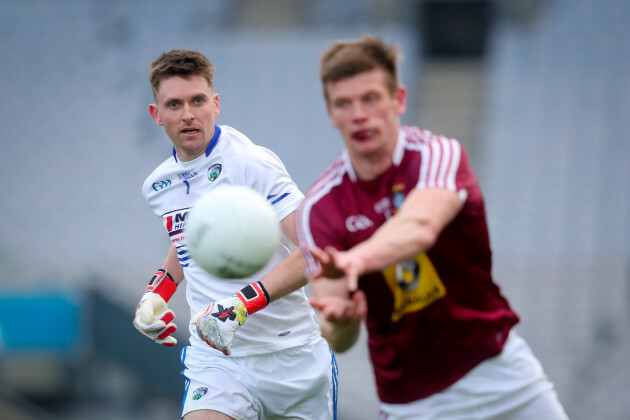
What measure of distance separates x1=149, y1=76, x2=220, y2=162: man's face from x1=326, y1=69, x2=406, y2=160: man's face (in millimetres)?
1593

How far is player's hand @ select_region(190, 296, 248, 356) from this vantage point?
4.27 m

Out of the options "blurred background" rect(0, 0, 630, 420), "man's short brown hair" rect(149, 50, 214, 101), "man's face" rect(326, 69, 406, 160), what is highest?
"man's short brown hair" rect(149, 50, 214, 101)

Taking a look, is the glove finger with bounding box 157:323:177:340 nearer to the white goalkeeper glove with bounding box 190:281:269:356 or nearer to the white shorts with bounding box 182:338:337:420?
the white shorts with bounding box 182:338:337:420

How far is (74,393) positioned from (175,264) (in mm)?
7547

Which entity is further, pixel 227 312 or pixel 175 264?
pixel 175 264

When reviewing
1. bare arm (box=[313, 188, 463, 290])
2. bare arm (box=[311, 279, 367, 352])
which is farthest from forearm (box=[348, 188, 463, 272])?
bare arm (box=[311, 279, 367, 352])

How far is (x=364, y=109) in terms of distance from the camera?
3.19 m

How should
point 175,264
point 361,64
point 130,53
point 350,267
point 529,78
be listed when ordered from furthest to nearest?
point 130,53 < point 529,78 < point 175,264 < point 361,64 < point 350,267

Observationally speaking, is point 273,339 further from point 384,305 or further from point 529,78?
point 529,78

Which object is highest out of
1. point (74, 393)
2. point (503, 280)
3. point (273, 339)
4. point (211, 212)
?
point (211, 212)

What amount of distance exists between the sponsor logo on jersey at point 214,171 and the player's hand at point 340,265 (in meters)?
1.59

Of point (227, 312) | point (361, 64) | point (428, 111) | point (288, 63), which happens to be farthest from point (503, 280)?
point (361, 64)

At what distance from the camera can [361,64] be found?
3.20 metres

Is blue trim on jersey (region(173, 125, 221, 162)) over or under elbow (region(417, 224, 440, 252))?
over
